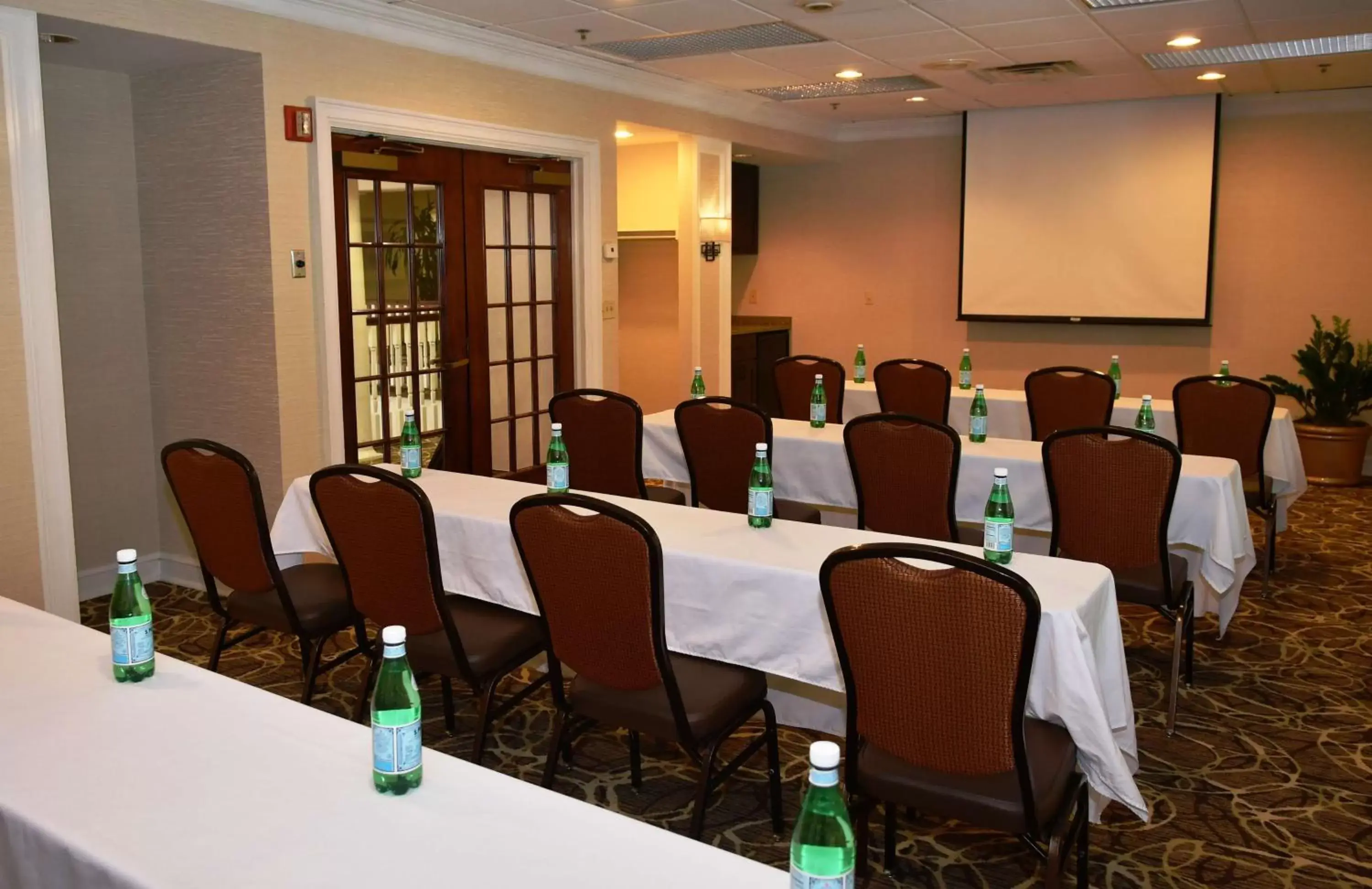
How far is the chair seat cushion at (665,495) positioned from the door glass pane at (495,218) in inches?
84.2

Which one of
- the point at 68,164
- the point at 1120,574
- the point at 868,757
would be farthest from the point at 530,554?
the point at 68,164

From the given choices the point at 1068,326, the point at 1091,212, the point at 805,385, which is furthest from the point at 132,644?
the point at 1068,326

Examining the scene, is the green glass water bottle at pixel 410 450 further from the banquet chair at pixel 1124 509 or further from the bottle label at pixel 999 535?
the banquet chair at pixel 1124 509

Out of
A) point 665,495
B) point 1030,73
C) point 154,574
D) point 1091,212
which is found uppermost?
point 1030,73

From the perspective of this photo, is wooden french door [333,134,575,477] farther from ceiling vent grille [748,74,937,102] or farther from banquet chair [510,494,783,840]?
banquet chair [510,494,783,840]

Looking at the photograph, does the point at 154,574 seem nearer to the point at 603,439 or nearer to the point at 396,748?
the point at 603,439

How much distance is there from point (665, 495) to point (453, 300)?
6.45 feet

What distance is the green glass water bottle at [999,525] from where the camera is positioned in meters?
2.86

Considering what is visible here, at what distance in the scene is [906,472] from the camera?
13.5 ft

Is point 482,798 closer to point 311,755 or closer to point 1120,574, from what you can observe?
point 311,755

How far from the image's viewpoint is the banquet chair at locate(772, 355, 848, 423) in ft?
21.2

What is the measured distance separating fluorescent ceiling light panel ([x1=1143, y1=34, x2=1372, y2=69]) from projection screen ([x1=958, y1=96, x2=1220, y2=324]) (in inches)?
57.9

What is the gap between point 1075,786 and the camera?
2.49 metres

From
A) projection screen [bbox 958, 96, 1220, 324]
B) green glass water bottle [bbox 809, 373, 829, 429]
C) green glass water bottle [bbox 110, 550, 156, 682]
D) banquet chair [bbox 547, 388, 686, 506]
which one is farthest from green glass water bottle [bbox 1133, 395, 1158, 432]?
projection screen [bbox 958, 96, 1220, 324]
